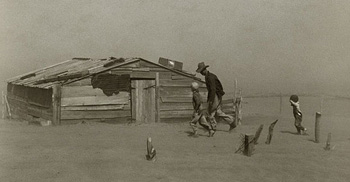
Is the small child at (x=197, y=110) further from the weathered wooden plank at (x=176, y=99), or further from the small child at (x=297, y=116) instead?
the weathered wooden plank at (x=176, y=99)

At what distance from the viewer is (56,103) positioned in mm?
14742

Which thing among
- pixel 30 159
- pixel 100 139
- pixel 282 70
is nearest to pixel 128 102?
pixel 100 139

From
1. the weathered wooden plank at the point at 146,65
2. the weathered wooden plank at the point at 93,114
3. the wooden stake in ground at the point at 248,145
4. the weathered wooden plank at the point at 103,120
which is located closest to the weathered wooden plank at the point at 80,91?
the weathered wooden plank at the point at 93,114

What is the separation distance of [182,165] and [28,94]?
42.8 feet

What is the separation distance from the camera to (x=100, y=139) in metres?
10.7

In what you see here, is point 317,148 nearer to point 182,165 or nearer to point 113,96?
point 182,165

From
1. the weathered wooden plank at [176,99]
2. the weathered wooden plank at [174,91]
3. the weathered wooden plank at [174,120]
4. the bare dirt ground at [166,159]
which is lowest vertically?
the weathered wooden plank at [174,120]

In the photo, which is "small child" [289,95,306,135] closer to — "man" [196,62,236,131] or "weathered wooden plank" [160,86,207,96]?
"man" [196,62,236,131]

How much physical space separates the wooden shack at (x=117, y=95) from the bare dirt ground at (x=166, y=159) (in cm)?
373

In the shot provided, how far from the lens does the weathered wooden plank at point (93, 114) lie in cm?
1498

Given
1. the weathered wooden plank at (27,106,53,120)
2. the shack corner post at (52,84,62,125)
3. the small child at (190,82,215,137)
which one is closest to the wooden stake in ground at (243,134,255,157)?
the small child at (190,82,215,137)

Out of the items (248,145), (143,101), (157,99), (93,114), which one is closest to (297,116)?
(248,145)

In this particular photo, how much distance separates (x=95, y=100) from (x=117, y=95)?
3.19ft

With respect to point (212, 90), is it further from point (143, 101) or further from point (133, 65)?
point (133, 65)
